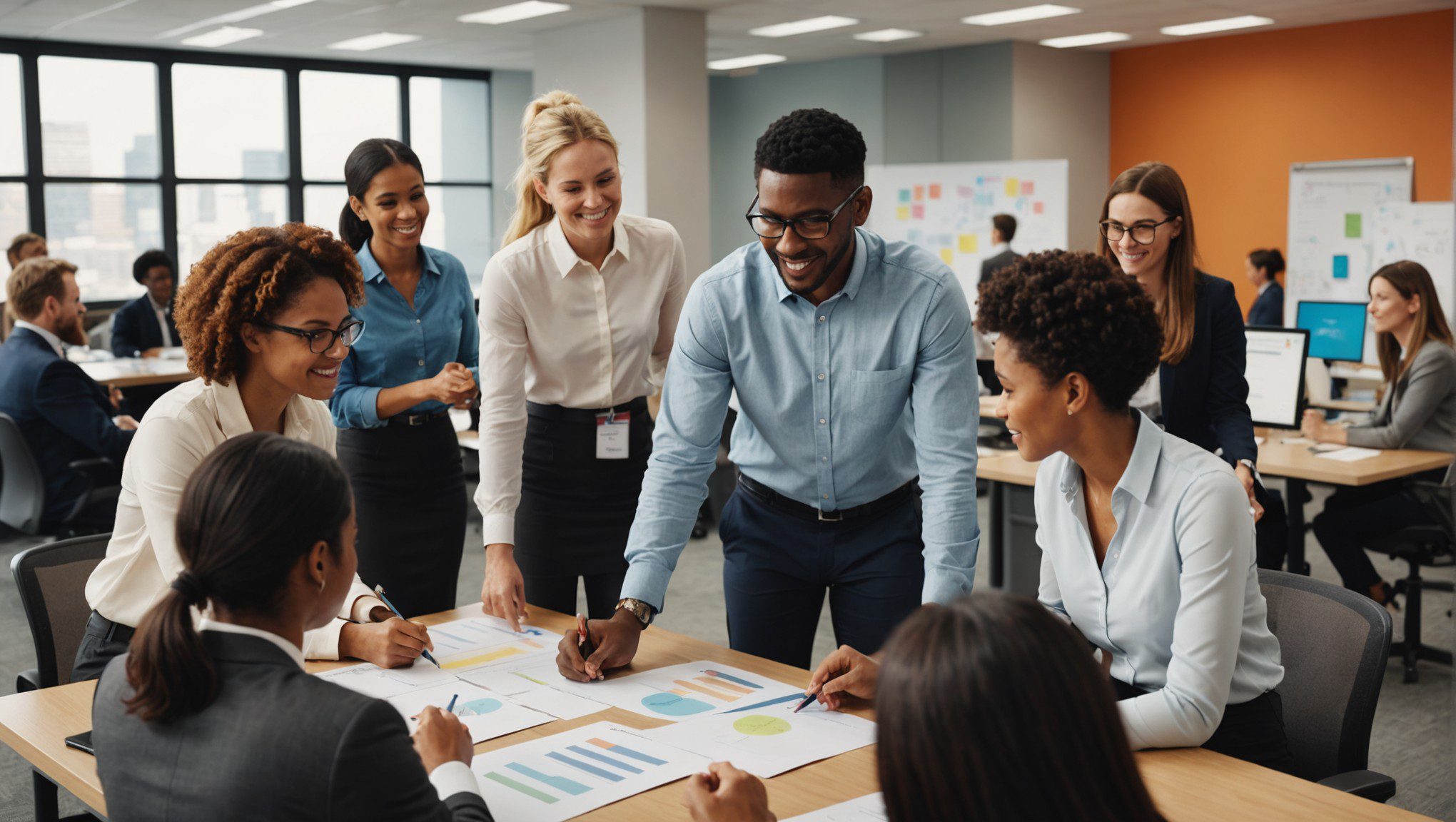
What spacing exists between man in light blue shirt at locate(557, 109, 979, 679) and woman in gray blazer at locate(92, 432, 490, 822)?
71cm

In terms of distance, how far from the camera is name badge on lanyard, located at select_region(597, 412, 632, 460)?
2.51m

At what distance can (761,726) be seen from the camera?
1.64m

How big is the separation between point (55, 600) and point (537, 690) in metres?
0.97

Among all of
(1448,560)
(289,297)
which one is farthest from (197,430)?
(1448,560)

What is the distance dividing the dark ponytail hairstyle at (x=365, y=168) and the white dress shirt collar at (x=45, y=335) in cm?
270

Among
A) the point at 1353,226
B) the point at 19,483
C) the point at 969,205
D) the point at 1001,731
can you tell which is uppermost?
the point at 969,205

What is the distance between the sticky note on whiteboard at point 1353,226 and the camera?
9.28m

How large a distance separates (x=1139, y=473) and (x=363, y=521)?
5.61 feet

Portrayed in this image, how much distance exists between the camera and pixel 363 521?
2676 mm

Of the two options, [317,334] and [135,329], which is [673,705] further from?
[135,329]

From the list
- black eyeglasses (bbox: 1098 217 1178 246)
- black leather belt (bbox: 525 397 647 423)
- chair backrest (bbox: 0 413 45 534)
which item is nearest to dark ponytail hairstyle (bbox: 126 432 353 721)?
black leather belt (bbox: 525 397 647 423)

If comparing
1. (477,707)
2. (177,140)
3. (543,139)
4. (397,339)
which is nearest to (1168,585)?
(477,707)

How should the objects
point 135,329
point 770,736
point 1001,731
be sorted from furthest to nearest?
1. point 135,329
2. point 770,736
3. point 1001,731

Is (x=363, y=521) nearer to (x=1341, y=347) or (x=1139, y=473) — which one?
(x=1139, y=473)
